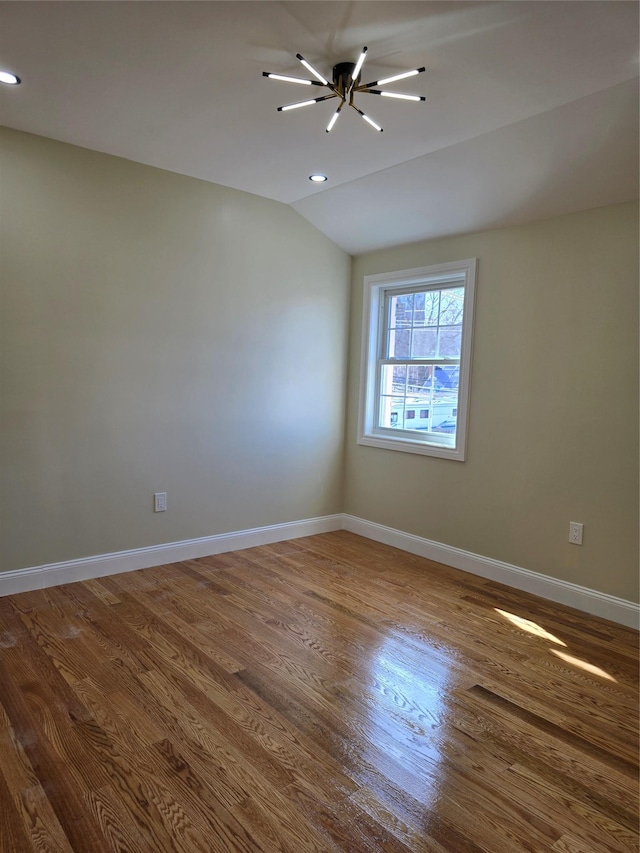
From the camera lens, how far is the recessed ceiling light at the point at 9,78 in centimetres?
237

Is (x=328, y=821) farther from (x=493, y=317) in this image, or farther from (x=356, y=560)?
(x=493, y=317)

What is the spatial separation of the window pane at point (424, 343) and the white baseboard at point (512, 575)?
4.50 feet

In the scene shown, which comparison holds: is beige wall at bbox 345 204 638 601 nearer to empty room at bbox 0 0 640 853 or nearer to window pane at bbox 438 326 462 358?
empty room at bbox 0 0 640 853

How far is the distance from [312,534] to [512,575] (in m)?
1.64

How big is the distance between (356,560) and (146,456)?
5.33 feet

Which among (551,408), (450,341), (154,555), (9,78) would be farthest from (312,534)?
(9,78)

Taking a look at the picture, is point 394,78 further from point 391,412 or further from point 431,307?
point 391,412

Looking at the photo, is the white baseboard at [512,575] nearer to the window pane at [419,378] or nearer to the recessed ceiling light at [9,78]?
the window pane at [419,378]

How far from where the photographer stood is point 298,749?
6.20 ft

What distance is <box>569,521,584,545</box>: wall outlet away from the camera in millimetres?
3180

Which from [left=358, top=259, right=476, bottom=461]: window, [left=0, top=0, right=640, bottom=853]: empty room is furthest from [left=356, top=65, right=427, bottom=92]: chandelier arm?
[left=358, top=259, right=476, bottom=461]: window

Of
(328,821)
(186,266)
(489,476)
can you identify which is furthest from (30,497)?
(489,476)

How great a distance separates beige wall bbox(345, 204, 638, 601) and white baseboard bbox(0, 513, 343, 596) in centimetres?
98

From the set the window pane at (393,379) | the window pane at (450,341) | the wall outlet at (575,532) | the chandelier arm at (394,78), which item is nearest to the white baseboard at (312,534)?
the wall outlet at (575,532)
